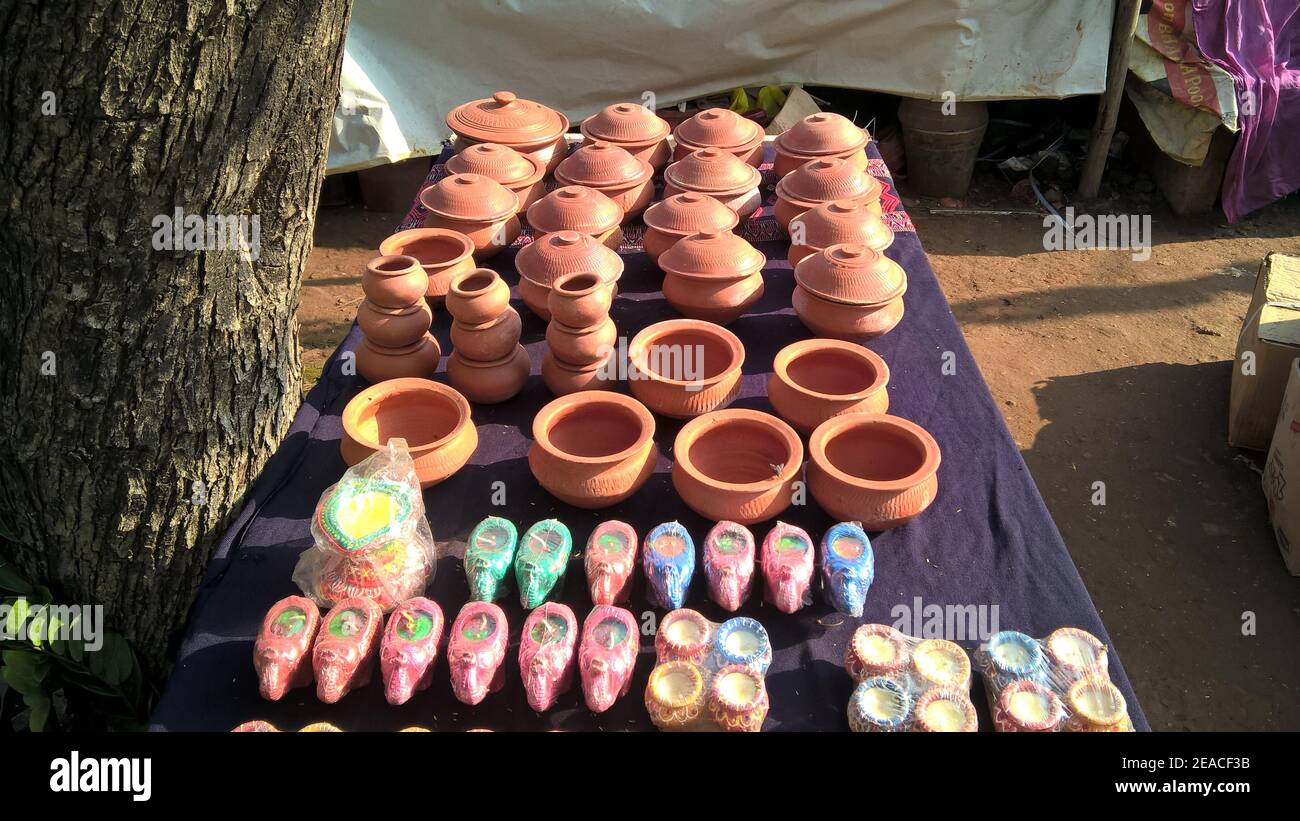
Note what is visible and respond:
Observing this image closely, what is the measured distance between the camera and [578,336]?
2430 mm

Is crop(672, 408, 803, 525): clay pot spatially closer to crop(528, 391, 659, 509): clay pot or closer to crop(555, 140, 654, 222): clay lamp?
crop(528, 391, 659, 509): clay pot

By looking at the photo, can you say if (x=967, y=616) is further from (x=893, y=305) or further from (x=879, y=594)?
(x=893, y=305)

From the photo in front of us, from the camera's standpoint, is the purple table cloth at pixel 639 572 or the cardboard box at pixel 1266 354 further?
the cardboard box at pixel 1266 354

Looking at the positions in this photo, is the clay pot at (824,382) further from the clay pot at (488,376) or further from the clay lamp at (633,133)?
the clay lamp at (633,133)

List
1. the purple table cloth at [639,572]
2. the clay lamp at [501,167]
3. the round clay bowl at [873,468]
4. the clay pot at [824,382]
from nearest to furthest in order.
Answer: the purple table cloth at [639,572], the round clay bowl at [873,468], the clay pot at [824,382], the clay lamp at [501,167]

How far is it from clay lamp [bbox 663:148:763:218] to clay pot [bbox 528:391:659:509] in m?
1.18

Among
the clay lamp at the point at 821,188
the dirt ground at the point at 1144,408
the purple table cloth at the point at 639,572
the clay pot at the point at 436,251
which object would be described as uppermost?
the clay lamp at the point at 821,188

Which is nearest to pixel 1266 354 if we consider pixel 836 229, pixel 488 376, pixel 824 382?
pixel 836 229

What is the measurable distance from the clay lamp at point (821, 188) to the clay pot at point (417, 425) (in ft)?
4.75

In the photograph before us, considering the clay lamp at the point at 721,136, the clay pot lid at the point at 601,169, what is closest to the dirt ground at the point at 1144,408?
the clay lamp at the point at 721,136

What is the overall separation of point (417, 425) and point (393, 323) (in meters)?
0.31

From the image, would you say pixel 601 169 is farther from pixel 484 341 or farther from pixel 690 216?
pixel 484 341

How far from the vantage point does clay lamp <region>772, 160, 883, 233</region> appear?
10.3 feet

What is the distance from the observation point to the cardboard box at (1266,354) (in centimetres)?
331
